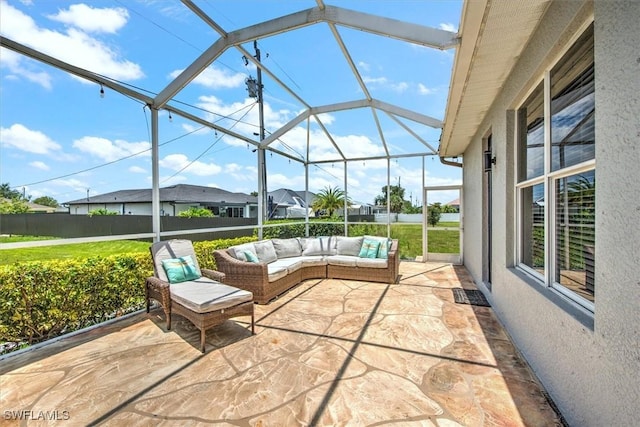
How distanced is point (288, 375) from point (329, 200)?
9.09 metres

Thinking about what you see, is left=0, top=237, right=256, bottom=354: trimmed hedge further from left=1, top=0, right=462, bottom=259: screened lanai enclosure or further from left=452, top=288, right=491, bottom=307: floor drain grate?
left=452, top=288, right=491, bottom=307: floor drain grate

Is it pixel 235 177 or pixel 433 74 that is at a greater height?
pixel 433 74

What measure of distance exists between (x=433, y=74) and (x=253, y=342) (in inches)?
205

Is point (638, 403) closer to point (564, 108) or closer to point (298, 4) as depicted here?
point (564, 108)

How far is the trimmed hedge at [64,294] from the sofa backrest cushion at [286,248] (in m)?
2.66

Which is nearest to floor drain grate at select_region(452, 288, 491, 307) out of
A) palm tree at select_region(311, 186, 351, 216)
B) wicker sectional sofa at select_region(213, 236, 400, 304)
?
wicker sectional sofa at select_region(213, 236, 400, 304)

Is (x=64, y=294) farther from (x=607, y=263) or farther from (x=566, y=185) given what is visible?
(x=566, y=185)

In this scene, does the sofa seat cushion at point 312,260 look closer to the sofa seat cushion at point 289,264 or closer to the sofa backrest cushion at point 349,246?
the sofa seat cushion at point 289,264

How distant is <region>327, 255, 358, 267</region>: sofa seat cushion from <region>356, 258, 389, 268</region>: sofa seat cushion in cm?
12

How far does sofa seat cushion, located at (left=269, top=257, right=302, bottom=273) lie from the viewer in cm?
561

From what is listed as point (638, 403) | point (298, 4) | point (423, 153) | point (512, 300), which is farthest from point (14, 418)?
point (423, 153)

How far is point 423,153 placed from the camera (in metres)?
8.39

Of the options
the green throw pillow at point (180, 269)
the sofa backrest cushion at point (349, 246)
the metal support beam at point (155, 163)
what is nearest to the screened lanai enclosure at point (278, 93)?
the metal support beam at point (155, 163)

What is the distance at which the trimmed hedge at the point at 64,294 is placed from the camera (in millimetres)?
3174
